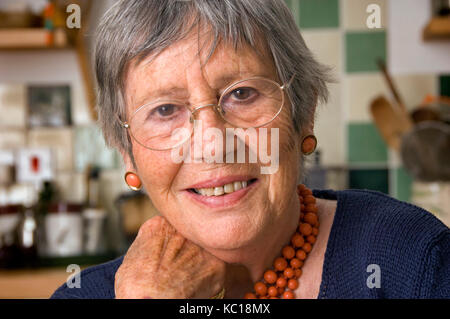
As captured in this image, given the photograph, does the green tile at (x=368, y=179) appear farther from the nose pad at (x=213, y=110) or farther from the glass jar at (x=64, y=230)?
the glass jar at (x=64, y=230)

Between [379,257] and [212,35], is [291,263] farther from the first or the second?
[212,35]

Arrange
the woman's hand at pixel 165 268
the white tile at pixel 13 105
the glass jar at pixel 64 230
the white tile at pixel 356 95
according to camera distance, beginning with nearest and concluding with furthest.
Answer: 1. the woman's hand at pixel 165 268
2. the white tile at pixel 356 95
3. the glass jar at pixel 64 230
4. the white tile at pixel 13 105

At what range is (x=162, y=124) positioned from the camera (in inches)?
19.9

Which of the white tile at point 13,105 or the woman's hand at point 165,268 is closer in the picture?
the woman's hand at point 165,268

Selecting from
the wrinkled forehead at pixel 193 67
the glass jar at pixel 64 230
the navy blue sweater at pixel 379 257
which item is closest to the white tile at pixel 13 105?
the glass jar at pixel 64 230

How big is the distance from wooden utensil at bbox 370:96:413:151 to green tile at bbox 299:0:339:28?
574 mm

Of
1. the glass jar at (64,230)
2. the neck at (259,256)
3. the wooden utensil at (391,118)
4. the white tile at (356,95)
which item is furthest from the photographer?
the wooden utensil at (391,118)

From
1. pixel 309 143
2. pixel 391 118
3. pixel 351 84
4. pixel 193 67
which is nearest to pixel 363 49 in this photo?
pixel 351 84

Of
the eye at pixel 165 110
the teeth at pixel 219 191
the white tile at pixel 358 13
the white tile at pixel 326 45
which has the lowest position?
the teeth at pixel 219 191

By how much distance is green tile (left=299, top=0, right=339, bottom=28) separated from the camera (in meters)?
0.55

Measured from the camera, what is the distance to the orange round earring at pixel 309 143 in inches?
21.8

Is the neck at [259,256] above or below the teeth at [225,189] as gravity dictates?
below

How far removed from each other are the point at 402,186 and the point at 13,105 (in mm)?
1410

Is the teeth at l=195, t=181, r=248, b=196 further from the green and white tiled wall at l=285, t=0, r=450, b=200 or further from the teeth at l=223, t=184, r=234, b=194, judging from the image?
the green and white tiled wall at l=285, t=0, r=450, b=200
